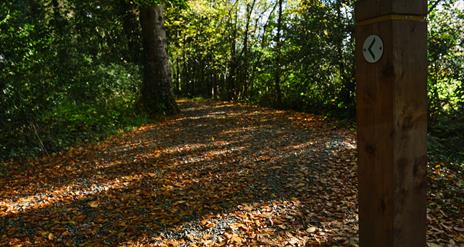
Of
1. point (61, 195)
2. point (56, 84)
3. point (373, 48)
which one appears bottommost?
point (61, 195)

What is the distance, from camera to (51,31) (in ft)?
34.1

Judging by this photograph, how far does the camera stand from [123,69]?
1195cm

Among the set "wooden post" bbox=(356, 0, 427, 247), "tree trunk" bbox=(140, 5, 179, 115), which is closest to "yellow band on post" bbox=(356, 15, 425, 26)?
"wooden post" bbox=(356, 0, 427, 247)

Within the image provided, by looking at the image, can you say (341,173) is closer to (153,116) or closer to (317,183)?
(317,183)

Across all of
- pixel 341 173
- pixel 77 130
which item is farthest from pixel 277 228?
pixel 77 130

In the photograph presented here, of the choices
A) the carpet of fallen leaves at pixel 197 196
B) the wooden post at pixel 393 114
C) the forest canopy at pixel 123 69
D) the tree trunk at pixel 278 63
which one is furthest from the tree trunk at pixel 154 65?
the wooden post at pixel 393 114

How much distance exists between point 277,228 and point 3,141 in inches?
236

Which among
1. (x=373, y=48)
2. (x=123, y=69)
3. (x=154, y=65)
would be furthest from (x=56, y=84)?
(x=373, y=48)

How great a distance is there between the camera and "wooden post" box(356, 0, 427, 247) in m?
1.69

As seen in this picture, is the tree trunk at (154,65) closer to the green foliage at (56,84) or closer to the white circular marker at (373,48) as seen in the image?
the green foliage at (56,84)

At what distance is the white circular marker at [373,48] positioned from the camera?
1.71 metres

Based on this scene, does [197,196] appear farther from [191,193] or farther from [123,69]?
[123,69]

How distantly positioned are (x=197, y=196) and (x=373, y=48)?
3159 mm

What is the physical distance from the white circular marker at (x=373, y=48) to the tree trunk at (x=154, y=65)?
1026 cm
